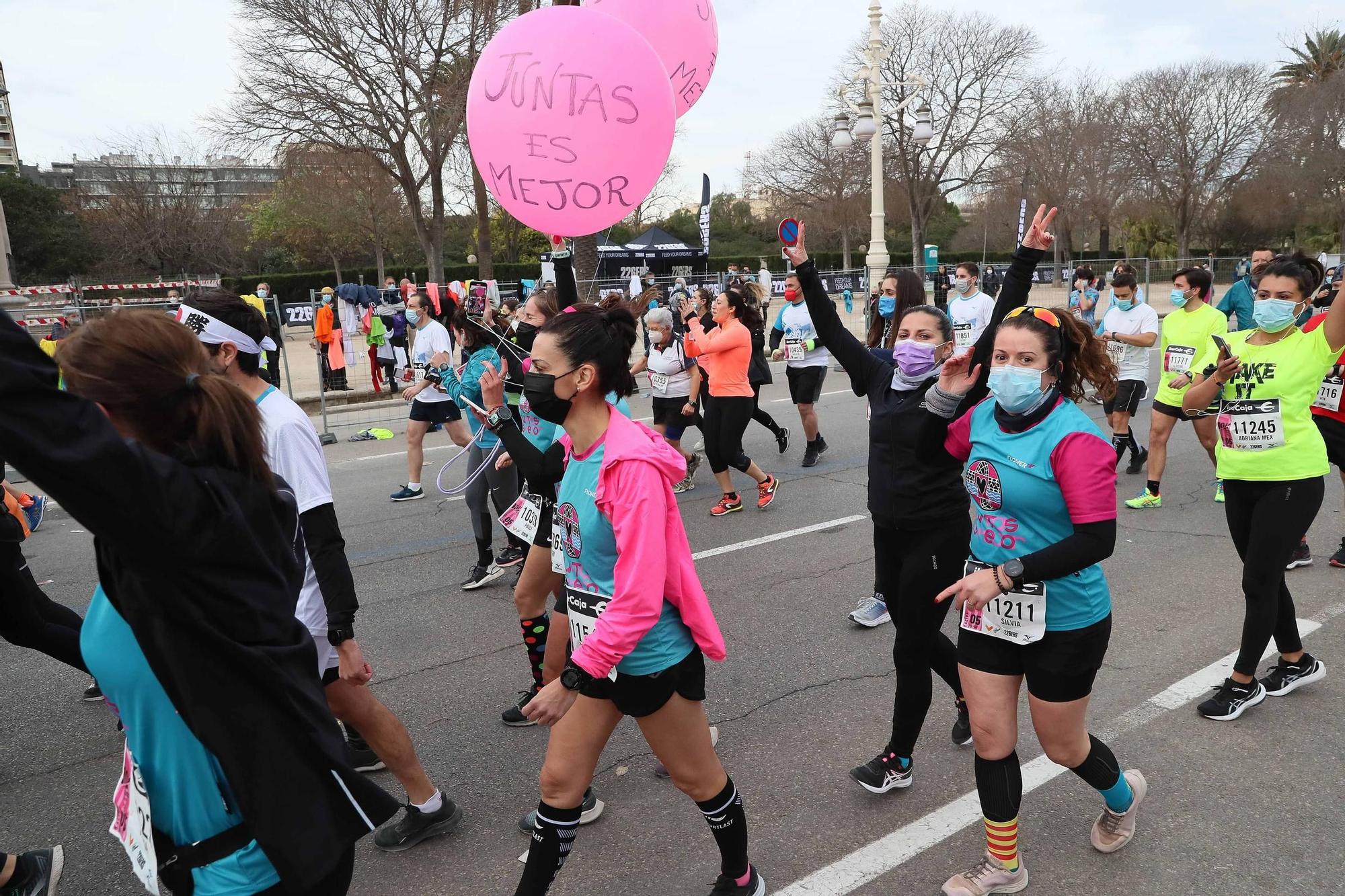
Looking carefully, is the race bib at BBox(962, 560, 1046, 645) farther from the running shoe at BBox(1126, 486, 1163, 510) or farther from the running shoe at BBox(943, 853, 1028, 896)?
the running shoe at BBox(1126, 486, 1163, 510)

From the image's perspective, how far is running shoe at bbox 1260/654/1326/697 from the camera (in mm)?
4078

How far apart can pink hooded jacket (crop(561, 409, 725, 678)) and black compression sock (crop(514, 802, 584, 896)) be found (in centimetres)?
46

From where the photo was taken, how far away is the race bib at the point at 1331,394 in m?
5.54

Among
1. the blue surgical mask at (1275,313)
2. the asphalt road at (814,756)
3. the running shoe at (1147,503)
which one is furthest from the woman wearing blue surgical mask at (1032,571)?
the running shoe at (1147,503)

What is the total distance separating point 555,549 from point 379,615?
2.92m

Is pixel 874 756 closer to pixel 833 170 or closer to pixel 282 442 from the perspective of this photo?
pixel 282 442

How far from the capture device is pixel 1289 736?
376cm

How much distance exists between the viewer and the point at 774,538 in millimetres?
6996

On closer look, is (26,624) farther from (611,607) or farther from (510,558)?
(510,558)

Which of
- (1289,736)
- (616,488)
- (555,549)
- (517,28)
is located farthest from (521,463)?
(1289,736)

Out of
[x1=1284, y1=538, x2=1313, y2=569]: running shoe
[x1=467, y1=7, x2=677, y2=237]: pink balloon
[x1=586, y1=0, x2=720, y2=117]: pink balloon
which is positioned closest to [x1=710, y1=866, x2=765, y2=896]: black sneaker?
[x1=467, y1=7, x2=677, y2=237]: pink balloon

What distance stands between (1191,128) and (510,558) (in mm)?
44584

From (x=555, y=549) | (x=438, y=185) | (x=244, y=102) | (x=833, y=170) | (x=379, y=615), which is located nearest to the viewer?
(x=555, y=549)

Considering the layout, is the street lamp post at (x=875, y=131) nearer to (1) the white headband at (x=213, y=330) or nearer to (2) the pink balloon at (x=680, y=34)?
(2) the pink balloon at (x=680, y=34)
